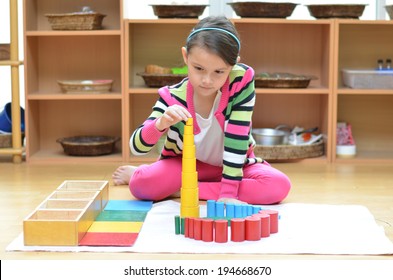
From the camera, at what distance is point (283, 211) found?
5.92 ft

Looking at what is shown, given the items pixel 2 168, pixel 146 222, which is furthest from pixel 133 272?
pixel 2 168

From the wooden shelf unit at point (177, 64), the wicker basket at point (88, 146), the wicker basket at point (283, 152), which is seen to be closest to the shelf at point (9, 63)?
the wooden shelf unit at point (177, 64)

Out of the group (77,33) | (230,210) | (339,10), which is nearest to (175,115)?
(230,210)

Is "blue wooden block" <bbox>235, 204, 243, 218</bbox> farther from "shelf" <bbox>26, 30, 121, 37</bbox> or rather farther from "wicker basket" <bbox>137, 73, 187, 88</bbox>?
"shelf" <bbox>26, 30, 121, 37</bbox>

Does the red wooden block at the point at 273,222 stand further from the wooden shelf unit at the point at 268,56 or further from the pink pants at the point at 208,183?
the wooden shelf unit at the point at 268,56

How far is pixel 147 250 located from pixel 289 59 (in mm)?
1692

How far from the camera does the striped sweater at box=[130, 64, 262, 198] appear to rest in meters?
1.80

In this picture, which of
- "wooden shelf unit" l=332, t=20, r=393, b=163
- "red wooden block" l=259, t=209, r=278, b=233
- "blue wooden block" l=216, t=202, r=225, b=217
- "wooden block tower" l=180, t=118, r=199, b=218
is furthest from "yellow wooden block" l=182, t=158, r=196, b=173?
"wooden shelf unit" l=332, t=20, r=393, b=163

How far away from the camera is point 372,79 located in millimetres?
2699

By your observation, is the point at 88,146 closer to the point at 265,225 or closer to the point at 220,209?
the point at 220,209

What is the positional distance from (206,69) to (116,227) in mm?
432

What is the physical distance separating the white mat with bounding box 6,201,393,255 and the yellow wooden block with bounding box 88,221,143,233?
0.9 inches

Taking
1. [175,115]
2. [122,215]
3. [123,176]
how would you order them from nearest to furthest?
1. [175,115]
2. [122,215]
3. [123,176]

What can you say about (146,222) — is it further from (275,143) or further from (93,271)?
(275,143)
